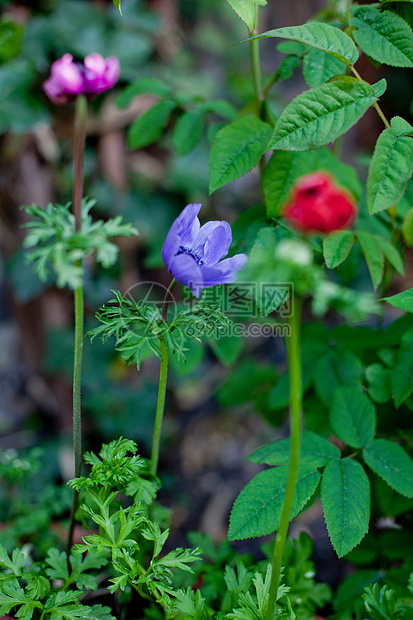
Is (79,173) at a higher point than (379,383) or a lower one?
higher

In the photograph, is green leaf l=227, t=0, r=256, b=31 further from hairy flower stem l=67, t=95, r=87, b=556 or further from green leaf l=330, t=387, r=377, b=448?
green leaf l=330, t=387, r=377, b=448

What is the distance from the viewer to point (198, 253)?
89 centimetres

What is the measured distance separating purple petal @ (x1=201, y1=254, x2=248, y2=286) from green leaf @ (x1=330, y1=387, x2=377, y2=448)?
0.43 meters

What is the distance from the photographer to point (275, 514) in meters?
0.84

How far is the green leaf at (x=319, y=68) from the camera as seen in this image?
3.18ft

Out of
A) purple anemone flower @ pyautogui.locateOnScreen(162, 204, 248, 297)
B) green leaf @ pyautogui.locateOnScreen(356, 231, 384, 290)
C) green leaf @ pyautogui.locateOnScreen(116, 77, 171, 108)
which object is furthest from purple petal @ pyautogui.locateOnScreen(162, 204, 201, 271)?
green leaf @ pyautogui.locateOnScreen(116, 77, 171, 108)

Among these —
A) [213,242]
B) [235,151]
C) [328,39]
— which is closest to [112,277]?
[235,151]

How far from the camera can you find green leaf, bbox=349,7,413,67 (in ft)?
2.95

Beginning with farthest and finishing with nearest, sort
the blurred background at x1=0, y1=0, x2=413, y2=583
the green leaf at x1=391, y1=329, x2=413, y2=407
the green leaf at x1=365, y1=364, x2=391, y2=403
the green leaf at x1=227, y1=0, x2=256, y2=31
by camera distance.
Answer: the blurred background at x1=0, y1=0, x2=413, y2=583, the green leaf at x1=365, y1=364, x2=391, y2=403, the green leaf at x1=391, y1=329, x2=413, y2=407, the green leaf at x1=227, y1=0, x2=256, y2=31

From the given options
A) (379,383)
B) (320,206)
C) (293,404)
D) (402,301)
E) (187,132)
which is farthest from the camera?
(187,132)

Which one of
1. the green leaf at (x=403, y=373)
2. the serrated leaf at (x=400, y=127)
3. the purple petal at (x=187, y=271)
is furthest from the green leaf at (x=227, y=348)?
the serrated leaf at (x=400, y=127)

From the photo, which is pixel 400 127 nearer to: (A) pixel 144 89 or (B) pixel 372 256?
(B) pixel 372 256

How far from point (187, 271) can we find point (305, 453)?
0.45 metres

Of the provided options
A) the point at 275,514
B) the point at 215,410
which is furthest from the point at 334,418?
the point at 215,410
